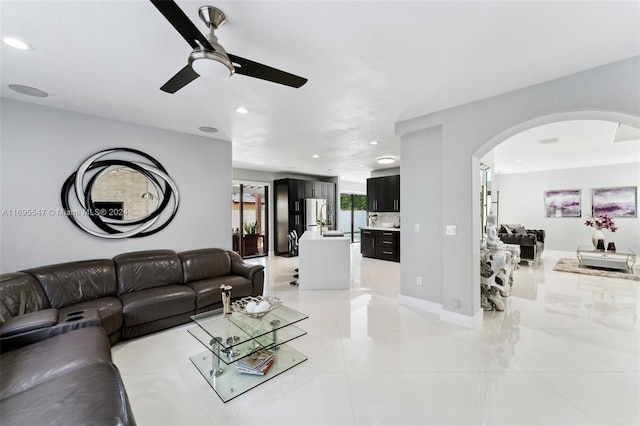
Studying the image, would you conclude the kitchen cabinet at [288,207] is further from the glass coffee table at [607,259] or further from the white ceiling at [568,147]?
the glass coffee table at [607,259]

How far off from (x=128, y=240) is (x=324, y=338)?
2.96 meters

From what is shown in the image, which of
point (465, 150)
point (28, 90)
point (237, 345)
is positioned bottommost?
point (237, 345)

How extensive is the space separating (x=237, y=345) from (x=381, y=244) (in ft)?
18.3

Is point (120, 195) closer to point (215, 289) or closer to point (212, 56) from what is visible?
point (215, 289)

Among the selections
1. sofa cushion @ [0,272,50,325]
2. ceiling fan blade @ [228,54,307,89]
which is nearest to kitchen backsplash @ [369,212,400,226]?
ceiling fan blade @ [228,54,307,89]

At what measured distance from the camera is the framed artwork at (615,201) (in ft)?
22.0

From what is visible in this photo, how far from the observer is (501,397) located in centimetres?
192

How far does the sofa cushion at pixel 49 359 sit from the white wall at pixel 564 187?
1038 centimetres

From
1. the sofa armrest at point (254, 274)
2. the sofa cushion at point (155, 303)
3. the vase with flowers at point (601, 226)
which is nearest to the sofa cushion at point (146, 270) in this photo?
the sofa cushion at point (155, 303)

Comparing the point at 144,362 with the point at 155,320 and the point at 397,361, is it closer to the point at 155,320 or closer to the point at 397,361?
the point at 155,320

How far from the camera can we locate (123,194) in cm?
346

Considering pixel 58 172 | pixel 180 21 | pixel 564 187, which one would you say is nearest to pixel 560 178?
pixel 564 187

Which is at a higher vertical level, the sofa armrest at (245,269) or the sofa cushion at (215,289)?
the sofa armrest at (245,269)

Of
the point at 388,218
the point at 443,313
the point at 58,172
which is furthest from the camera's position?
the point at 388,218
